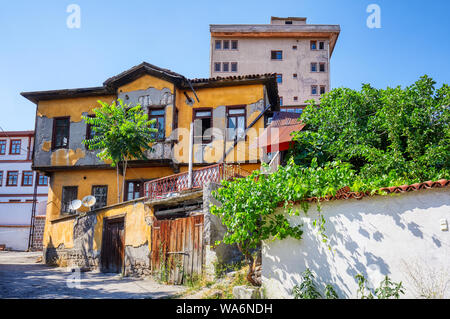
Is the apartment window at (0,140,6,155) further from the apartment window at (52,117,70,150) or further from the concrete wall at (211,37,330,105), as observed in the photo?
the apartment window at (52,117,70,150)

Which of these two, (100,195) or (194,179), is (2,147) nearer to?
(100,195)

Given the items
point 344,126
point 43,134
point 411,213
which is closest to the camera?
point 411,213

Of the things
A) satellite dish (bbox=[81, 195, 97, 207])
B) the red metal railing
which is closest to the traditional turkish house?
the red metal railing

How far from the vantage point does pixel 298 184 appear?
7.00 metres

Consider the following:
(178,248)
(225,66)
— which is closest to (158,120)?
(178,248)

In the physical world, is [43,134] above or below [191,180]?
above

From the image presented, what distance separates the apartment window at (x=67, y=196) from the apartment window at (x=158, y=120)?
15.2ft

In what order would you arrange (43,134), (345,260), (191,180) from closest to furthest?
(345,260)
(191,180)
(43,134)

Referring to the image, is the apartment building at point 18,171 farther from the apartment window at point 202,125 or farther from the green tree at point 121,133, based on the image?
the apartment window at point 202,125

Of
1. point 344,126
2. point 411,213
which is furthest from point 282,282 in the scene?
point 344,126

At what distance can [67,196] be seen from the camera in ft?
57.4

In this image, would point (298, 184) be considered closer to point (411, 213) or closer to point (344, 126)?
point (411, 213)

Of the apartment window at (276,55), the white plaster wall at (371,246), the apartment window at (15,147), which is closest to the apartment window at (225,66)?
the apartment window at (276,55)
